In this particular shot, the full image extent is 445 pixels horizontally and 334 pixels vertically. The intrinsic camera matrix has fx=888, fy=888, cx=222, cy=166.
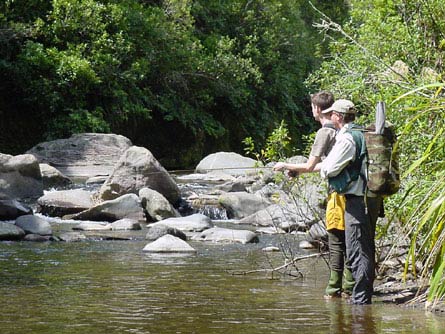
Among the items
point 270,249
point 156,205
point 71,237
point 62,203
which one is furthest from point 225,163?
point 270,249

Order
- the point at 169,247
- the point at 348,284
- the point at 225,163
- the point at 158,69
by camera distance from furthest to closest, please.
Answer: the point at 158,69 < the point at 225,163 < the point at 169,247 < the point at 348,284

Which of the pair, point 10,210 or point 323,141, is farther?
point 10,210

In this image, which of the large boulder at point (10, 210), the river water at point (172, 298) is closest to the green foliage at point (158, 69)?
the large boulder at point (10, 210)

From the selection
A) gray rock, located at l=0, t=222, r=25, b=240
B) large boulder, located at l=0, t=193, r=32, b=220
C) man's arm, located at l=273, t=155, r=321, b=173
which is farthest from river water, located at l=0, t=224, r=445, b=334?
large boulder, located at l=0, t=193, r=32, b=220

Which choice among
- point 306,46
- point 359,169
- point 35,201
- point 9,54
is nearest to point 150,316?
point 359,169

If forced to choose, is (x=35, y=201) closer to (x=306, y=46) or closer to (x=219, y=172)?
(x=219, y=172)

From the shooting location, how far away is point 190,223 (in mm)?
14047

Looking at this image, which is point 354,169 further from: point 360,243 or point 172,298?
point 172,298

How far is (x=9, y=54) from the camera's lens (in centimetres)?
2691

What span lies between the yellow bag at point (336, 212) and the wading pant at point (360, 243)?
0.23 m

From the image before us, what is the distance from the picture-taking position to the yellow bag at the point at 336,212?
7180 mm

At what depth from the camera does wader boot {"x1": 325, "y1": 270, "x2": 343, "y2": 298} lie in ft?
24.2

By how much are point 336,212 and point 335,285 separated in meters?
0.64

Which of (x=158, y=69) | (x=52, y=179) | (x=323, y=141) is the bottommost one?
(x=52, y=179)
